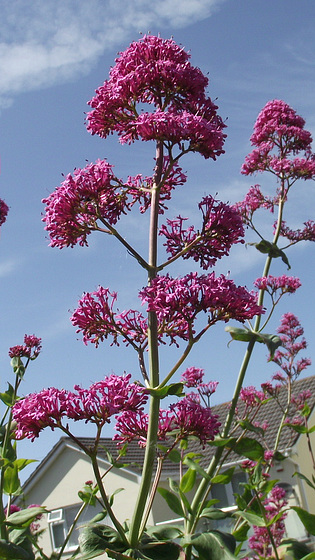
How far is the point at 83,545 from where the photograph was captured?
1990 millimetres

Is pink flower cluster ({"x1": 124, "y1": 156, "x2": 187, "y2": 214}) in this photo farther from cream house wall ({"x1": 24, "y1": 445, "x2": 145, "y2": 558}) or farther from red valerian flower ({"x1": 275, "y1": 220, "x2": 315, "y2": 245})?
cream house wall ({"x1": 24, "y1": 445, "x2": 145, "y2": 558})

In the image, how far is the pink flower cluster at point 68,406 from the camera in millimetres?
2186

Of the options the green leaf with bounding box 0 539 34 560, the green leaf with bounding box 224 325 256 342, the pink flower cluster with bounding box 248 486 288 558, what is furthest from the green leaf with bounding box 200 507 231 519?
the pink flower cluster with bounding box 248 486 288 558

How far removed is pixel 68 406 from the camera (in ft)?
7.16

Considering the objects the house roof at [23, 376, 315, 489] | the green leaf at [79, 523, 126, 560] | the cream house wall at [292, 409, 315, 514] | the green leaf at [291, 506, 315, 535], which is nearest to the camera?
the green leaf at [79, 523, 126, 560]

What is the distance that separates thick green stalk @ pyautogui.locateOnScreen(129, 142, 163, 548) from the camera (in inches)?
83.4

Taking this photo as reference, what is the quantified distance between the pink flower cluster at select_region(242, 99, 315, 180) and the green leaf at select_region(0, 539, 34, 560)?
3.43 meters

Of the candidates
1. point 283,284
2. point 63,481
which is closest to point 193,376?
point 283,284

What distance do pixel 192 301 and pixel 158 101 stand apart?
1.05m

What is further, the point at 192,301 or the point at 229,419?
the point at 229,419

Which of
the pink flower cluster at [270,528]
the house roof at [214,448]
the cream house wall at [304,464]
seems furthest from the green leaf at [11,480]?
the cream house wall at [304,464]

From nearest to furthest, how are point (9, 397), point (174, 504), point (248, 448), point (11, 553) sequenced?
1. point (11, 553)
2. point (174, 504)
3. point (248, 448)
4. point (9, 397)

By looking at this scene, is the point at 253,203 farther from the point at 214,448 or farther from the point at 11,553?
the point at 214,448

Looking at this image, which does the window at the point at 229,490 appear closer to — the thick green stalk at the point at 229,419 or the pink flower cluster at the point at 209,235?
the thick green stalk at the point at 229,419
